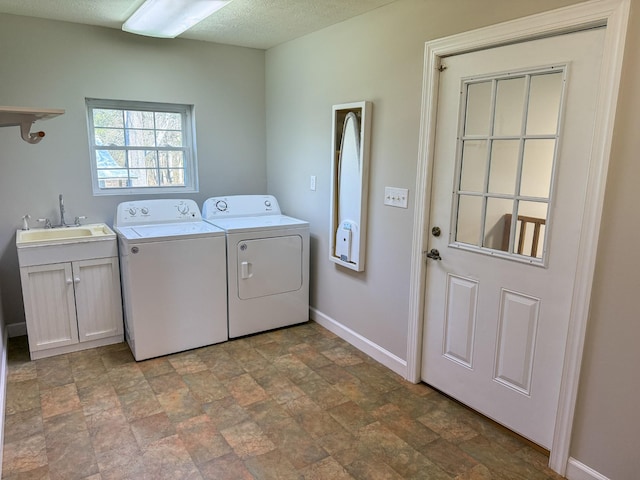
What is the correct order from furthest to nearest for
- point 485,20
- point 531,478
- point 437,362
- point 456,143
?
point 437,362
point 456,143
point 485,20
point 531,478

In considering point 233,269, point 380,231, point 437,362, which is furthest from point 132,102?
point 437,362

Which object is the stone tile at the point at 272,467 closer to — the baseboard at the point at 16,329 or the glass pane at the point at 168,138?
the baseboard at the point at 16,329

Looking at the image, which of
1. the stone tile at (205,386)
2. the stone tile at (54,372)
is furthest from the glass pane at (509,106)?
the stone tile at (54,372)

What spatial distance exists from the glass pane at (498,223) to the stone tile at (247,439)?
1.52 meters

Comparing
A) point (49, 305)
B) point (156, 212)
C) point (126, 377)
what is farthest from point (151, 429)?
point (156, 212)

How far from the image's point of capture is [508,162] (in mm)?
2166

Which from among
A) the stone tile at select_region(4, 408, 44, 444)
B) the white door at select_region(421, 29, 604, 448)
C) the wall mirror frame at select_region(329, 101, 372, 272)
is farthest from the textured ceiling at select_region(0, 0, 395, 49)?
the stone tile at select_region(4, 408, 44, 444)

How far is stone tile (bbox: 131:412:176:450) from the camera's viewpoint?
224cm

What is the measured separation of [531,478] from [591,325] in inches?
30.0

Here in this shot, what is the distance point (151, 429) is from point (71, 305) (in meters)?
1.29

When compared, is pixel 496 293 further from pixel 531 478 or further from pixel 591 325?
pixel 531 478

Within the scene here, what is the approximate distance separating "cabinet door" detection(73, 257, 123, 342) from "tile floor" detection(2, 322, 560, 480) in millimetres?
166

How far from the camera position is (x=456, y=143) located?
2.39 m

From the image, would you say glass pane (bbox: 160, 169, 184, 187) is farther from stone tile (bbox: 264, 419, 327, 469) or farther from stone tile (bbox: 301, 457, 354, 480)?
stone tile (bbox: 301, 457, 354, 480)
